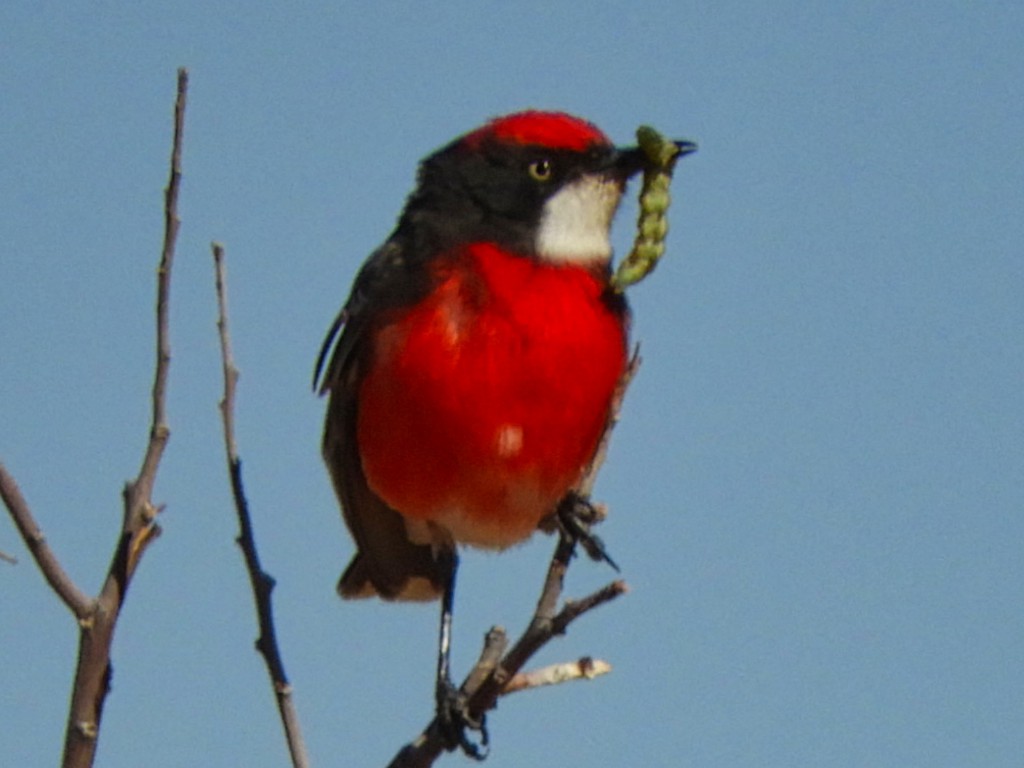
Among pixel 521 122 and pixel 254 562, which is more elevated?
pixel 521 122

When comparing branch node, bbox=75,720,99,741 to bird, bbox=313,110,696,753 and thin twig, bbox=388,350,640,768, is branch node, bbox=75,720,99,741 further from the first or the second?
bird, bbox=313,110,696,753

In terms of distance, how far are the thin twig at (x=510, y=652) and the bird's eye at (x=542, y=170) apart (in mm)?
1752

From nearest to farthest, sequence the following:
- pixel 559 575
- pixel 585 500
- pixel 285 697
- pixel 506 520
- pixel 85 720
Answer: pixel 85 720, pixel 285 697, pixel 559 575, pixel 585 500, pixel 506 520

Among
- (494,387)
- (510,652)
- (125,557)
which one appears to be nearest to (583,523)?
(494,387)

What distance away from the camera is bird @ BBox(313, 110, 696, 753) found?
16.3 feet

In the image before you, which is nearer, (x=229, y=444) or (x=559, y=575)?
(x=229, y=444)

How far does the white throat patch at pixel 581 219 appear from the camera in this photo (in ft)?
17.0

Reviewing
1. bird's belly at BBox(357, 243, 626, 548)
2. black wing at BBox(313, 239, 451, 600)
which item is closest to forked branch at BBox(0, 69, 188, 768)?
bird's belly at BBox(357, 243, 626, 548)

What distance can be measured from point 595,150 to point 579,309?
0.62 metres

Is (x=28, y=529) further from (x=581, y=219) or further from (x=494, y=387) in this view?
(x=581, y=219)

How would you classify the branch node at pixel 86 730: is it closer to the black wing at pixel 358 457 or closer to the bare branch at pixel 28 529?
the bare branch at pixel 28 529

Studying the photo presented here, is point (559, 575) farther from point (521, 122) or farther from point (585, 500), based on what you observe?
point (521, 122)

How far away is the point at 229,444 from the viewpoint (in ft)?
11.1

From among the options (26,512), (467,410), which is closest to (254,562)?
(26,512)
